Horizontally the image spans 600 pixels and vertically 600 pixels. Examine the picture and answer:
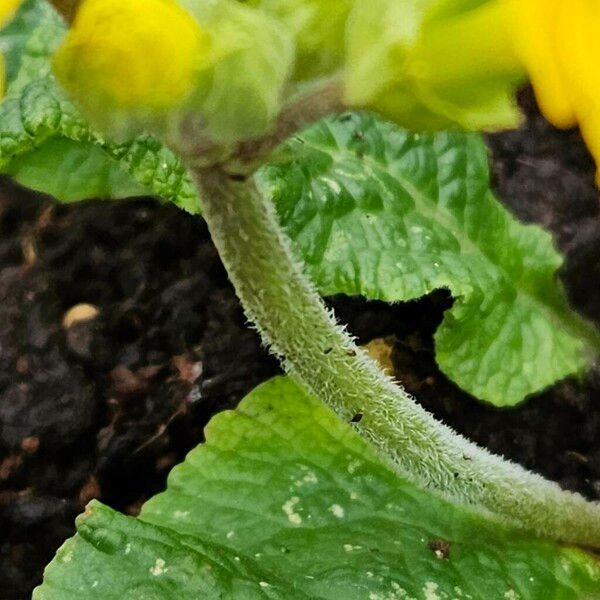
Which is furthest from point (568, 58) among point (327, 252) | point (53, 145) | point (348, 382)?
point (53, 145)

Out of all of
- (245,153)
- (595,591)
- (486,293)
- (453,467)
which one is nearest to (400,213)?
(486,293)

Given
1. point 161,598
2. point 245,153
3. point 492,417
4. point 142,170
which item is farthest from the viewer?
point 492,417

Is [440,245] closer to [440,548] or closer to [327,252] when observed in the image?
[327,252]

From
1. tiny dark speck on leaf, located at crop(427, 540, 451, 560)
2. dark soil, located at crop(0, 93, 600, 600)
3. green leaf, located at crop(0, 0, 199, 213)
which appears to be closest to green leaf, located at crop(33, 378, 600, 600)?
tiny dark speck on leaf, located at crop(427, 540, 451, 560)

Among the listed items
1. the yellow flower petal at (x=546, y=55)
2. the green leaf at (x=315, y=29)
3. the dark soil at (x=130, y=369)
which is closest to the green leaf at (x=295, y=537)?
the dark soil at (x=130, y=369)

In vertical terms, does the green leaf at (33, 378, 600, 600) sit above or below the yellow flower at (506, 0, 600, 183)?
below

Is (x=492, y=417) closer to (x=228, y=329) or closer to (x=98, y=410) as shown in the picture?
(x=228, y=329)

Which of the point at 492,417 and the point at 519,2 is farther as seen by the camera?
the point at 492,417

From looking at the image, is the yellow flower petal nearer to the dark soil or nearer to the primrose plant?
the primrose plant

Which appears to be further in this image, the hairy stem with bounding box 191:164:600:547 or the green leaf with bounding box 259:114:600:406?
the green leaf with bounding box 259:114:600:406
